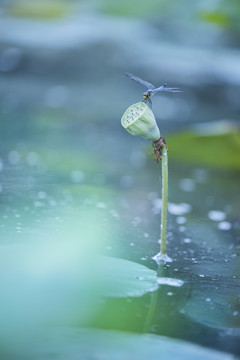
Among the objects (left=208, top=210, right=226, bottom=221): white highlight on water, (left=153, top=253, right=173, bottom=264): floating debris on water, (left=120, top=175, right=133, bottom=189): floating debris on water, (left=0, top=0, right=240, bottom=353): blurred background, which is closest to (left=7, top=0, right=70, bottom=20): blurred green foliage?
(left=0, top=0, right=240, bottom=353): blurred background

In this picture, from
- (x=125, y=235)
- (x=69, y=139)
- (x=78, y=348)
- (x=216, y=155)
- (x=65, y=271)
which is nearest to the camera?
(x=78, y=348)

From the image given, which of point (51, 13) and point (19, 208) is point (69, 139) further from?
point (51, 13)

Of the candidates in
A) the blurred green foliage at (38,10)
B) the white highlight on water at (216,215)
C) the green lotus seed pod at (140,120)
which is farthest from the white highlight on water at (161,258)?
the blurred green foliage at (38,10)

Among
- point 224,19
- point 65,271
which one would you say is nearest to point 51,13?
point 224,19

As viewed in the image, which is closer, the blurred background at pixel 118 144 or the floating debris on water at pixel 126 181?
the blurred background at pixel 118 144

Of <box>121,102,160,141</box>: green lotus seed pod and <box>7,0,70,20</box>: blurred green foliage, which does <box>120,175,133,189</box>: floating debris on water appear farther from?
<box>7,0,70,20</box>: blurred green foliage

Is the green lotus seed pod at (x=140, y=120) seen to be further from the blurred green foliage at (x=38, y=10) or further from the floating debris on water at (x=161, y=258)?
the blurred green foliage at (x=38, y=10)

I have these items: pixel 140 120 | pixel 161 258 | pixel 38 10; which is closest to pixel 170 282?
pixel 161 258
